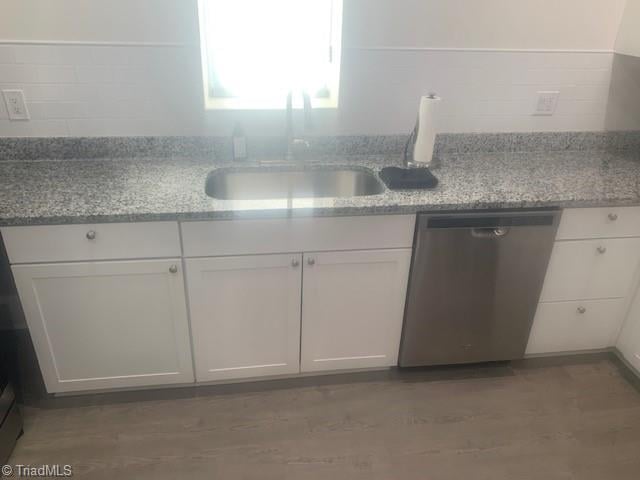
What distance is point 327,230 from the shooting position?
1.72m

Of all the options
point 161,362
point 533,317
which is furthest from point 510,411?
point 161,362

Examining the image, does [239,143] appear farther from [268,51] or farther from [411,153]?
[411,153]

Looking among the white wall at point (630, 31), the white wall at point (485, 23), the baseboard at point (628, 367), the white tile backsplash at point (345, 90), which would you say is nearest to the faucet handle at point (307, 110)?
the white tile backsplash at point (345, 90)

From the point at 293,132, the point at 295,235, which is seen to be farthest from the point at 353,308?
the point at 293,132

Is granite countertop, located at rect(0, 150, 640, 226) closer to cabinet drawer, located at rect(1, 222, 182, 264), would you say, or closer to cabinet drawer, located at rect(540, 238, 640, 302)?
cabinet drawer, located at rect(1, 222, 182, 264)

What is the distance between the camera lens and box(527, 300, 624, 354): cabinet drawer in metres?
2.08

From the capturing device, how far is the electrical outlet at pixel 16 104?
1.86 meters

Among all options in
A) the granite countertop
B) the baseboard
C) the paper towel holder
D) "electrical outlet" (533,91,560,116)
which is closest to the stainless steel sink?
the granite countertop

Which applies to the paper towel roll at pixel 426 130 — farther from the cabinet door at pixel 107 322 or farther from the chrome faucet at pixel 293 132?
the cabinet door at pixel 107 322

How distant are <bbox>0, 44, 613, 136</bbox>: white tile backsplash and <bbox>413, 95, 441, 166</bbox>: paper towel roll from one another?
218 millimetres

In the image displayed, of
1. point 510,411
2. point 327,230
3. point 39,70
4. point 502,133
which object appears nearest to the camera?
point 327,230

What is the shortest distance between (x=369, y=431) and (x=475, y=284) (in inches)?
28.4

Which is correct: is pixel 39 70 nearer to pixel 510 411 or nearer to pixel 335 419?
pixel 335 419

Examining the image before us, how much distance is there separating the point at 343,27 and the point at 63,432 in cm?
195
